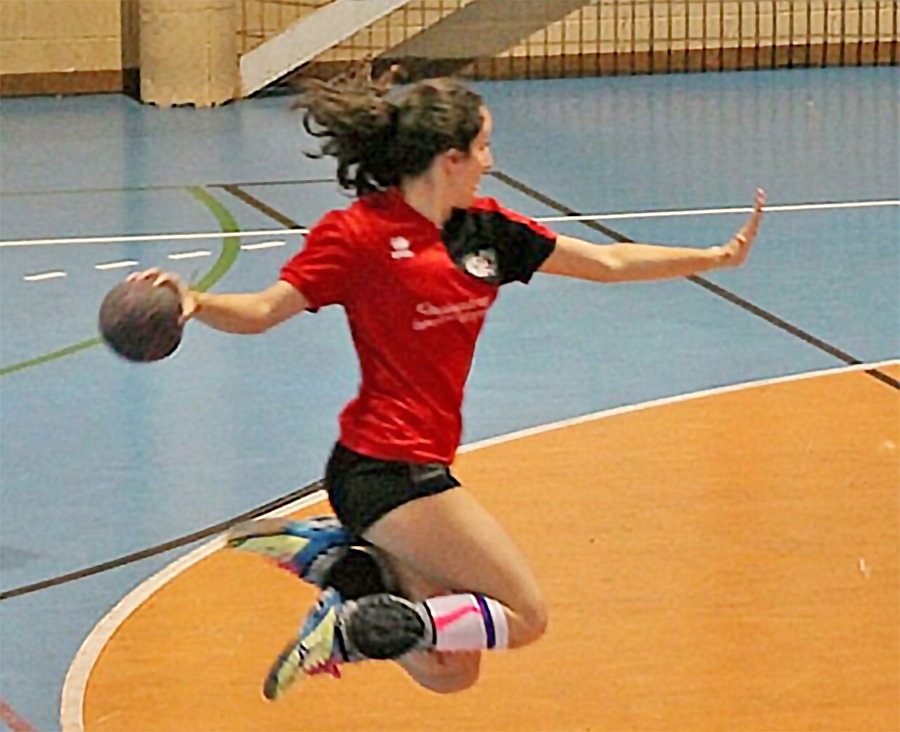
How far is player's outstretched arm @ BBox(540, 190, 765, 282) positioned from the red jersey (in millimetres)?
223

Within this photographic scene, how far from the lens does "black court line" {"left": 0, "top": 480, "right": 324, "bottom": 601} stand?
5871mm

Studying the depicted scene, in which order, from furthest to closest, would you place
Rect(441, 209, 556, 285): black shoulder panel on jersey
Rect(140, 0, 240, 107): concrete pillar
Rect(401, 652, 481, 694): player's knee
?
Rect(140, 0, 240, 107): concrete pillar, Rect(401, 652, 481, 694): player's knee, Rect(441, 209, 556, 285): black shoulder panel on jersey

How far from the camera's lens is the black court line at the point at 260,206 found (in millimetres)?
9875

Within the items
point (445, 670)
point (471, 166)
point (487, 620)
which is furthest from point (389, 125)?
point (445, 670)

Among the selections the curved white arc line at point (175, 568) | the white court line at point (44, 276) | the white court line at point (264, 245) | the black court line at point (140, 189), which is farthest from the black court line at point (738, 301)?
the white court line at point (44, 276)

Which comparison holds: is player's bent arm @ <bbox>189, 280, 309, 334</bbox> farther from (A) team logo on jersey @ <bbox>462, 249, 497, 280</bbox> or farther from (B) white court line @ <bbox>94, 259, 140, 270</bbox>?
(B) white court line @ <bbox>94, 259, 140, 270</bbox>

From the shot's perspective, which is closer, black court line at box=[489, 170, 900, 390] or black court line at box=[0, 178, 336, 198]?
black court line at box=[489, 170, 900, 390]

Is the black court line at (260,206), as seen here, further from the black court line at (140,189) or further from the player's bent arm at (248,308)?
the player's bent arm at (248,308)

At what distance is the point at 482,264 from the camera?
418 centimetres

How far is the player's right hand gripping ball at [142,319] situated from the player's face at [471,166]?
67 centimetres

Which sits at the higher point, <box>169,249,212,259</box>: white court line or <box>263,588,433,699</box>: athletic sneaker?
<box>169,249,212,259</box>: white court line

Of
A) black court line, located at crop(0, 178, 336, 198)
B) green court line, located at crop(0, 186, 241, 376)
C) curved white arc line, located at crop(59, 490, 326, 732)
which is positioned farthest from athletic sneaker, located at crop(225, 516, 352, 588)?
black court line, located at crop(0, 178, 336, 198)

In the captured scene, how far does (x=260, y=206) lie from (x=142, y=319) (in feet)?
21.1

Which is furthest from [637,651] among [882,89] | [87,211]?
[882,89]
